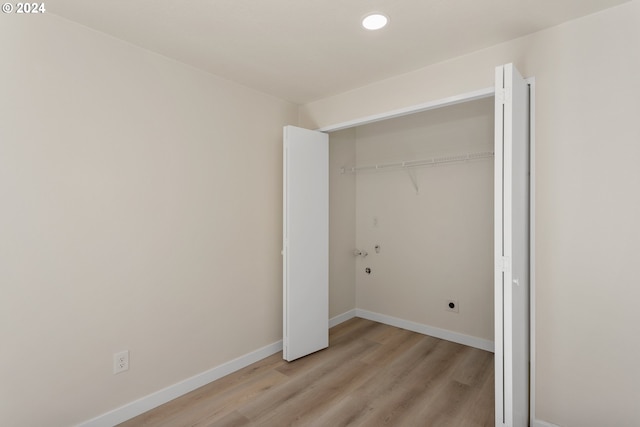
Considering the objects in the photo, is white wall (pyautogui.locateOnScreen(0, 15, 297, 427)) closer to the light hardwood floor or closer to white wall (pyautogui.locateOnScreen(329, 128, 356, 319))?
the light hardwood floor

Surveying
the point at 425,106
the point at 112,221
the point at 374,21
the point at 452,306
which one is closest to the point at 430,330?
the point at 452,306

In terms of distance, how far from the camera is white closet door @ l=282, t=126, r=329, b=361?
2.95 meters

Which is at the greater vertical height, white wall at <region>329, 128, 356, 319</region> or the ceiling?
the ceiling

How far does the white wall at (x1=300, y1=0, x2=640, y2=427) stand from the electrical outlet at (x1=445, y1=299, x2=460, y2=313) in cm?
137

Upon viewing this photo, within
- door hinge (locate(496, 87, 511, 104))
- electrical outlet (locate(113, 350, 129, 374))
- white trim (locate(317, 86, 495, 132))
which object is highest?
white trim (locate(317, 86, 495, 132))

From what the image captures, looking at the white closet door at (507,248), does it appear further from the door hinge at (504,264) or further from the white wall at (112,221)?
the white wall at (112,221)

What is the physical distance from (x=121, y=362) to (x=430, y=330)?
2920 millimetres

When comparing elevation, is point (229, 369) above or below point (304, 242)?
below

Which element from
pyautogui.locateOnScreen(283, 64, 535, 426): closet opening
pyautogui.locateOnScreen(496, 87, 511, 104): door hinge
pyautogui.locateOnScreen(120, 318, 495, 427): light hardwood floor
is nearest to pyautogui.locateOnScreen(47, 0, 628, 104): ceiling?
pyautogui.locateOnScreen(283, 64, 535, 426): closet opening

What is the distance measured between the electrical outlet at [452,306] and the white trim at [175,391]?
1.85 metres

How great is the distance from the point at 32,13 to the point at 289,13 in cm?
142

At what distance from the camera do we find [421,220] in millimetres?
3631

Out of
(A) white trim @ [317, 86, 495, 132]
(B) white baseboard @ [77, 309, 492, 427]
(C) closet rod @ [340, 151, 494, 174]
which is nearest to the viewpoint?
(B) white baseboard @ [77, 309, 492, 427]

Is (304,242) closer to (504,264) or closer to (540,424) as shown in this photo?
(504,264)
